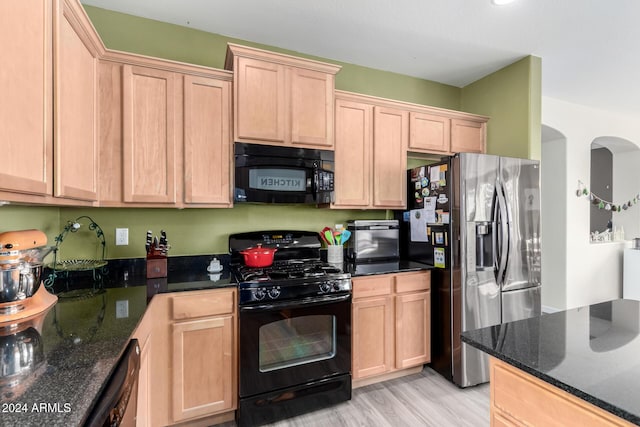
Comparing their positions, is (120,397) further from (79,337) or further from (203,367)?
(203,367)

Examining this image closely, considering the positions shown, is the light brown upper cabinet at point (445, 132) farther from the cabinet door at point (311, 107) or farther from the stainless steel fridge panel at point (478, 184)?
the cabinet door at point (311, 107)

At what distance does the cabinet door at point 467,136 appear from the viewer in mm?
3025

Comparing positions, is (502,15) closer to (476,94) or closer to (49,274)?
(476,94)

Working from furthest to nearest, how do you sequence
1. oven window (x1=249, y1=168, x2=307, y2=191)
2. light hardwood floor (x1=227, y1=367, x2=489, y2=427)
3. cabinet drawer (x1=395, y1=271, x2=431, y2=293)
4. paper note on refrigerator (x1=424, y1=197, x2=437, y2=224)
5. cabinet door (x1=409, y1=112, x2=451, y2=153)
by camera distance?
cabinet door (x1=409, y1=112, x2=451, y2=153), paper note on refrigerator (x1=424, y1=197, x2=437, y2=224), cabinet drawer (x1=395, y1=271, x2=431, y2=293), oven window (x1=249, y1=168, x2=307, y2=191), light hardwood floor (x1=227, y1=367, x2=489, y2=427)

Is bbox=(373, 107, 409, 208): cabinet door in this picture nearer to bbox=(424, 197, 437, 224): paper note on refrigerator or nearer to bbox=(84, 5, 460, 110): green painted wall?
bbox=(424, 197, 437, 224): paper note on refrigerator

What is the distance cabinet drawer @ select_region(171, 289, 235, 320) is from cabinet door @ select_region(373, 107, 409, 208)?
1.47 m

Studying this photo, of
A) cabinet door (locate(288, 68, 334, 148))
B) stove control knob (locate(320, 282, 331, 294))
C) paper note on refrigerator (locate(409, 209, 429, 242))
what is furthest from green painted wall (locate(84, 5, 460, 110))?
stove control knob (locate(320, 282, 331, 294))

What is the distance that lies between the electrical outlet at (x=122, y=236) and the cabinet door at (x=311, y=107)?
4.57ft

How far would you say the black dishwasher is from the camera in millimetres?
698

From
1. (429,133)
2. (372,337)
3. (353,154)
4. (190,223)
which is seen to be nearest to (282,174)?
(353,154)

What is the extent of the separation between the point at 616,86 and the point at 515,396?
13.6 ft

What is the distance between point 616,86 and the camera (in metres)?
3.39

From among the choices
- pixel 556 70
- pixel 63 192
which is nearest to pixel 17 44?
pixel 63 192

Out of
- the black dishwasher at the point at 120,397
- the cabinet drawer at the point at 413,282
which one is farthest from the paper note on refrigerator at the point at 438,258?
the black dishwasher at the point at 120,397
